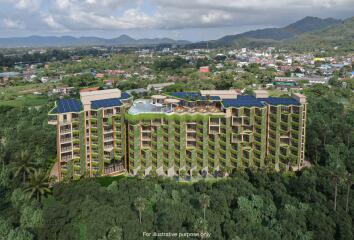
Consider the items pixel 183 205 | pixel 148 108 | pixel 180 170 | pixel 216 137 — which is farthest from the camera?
pixel 148 108

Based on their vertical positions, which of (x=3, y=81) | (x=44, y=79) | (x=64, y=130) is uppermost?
(x=44, y=79)

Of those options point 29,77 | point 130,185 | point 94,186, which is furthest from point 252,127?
point 29,77

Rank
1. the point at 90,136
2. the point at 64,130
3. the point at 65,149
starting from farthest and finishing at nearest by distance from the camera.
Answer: the point at 90,136, the point at 65,149, the point at 64,130

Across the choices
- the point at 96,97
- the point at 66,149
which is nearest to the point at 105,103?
the point at 96,97

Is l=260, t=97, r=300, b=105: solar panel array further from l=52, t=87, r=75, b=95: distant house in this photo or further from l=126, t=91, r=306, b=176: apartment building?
l=52, t=87, r=75, b=95: distant house

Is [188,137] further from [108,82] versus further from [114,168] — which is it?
[108,82]

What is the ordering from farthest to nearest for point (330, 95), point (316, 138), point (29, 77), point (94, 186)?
1. point (29, 77)
2. point (330, 95)
3. point (316, 138)
4. point (94, 186)

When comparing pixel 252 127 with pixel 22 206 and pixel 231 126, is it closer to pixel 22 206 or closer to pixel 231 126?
pixel 231 126
